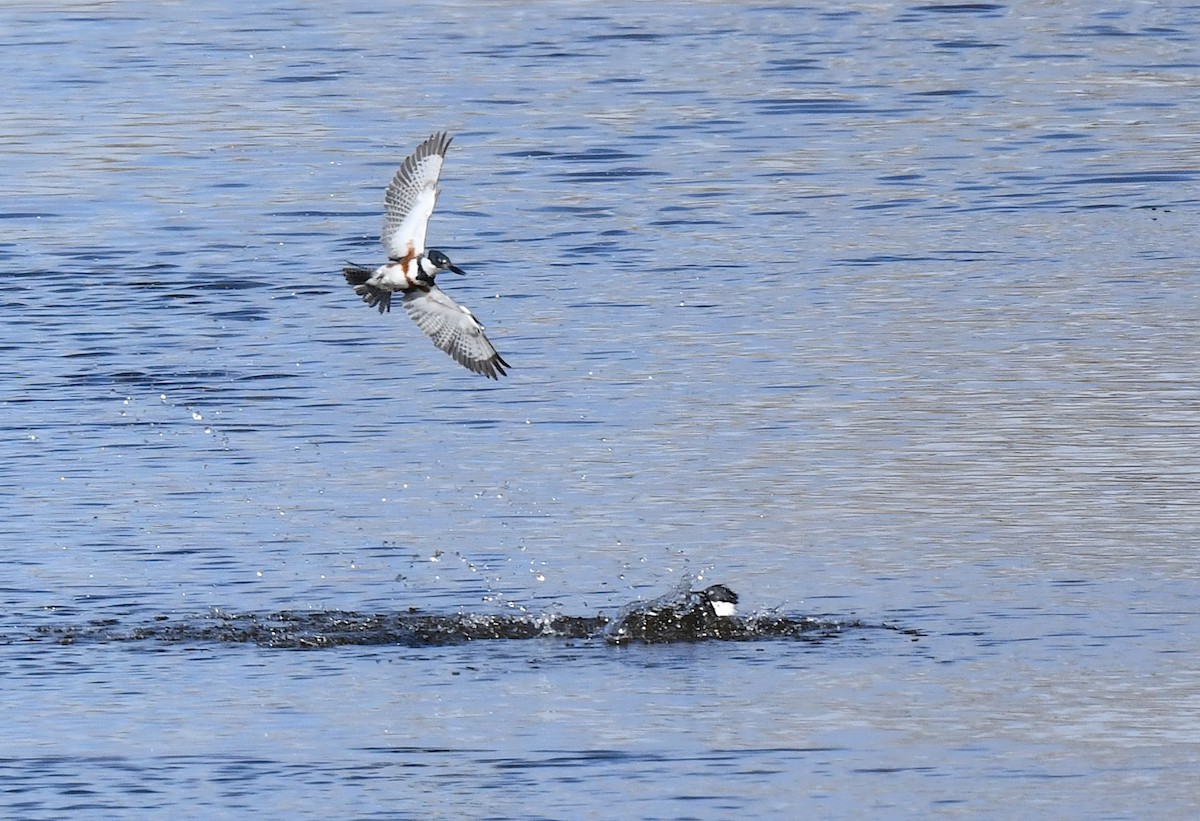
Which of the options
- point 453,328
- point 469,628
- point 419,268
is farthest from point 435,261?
point 469,628

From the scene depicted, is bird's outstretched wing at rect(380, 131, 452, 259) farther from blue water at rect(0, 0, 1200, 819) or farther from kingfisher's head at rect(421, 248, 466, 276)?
blue water at rect(0, 0, 1200, 819)

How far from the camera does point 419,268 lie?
958 cm

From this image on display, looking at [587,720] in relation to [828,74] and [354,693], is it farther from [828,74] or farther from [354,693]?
[828,74]

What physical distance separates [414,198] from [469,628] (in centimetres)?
161

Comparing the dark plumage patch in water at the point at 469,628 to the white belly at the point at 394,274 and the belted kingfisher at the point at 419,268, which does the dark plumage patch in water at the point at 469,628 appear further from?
the white belly at the point at 394,274

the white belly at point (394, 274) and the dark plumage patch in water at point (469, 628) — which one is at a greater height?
the white belly at point (394, 274)

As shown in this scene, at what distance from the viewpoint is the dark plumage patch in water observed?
9.12 meters

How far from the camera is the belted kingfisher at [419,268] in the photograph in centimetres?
955

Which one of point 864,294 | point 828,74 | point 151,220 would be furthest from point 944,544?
point 828,74

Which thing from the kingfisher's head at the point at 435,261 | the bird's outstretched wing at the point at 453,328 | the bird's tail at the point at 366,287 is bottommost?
the bird's outstretched wing at the point at 453,328

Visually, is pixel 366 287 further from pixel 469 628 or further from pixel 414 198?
pixel 469 628

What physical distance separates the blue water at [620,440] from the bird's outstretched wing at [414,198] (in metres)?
1.28

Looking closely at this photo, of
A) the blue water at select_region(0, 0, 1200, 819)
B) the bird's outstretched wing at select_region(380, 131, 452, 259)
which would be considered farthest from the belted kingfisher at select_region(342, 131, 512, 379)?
the blue water at select_region(0, 0, 1200, 819)

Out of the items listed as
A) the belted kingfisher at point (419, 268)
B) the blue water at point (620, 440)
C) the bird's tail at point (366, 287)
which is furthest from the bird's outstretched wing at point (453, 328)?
the blue water at point (620, 440)
